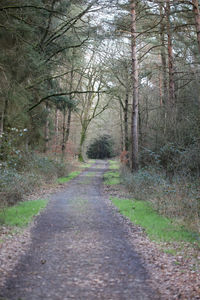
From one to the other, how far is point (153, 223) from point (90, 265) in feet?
11.1

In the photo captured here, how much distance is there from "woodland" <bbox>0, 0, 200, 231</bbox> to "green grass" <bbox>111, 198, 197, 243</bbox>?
1.43ft

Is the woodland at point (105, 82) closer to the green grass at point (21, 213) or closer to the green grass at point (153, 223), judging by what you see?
the green grass at point (153, 223)

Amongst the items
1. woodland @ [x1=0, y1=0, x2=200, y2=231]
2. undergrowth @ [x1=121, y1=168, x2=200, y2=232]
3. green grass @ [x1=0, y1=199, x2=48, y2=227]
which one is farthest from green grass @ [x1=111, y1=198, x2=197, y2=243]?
green grass @ [x1=0, y1=199, x2=48, y2=227]

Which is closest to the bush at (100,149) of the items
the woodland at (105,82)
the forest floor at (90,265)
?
the woodland at (105,82)

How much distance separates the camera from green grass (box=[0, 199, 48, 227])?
29.3 ft

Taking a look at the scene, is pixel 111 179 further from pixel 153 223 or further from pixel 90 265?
pixel 90 265

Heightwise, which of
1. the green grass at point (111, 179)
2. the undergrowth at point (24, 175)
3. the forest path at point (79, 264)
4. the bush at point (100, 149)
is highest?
the bush at point (100, 149)

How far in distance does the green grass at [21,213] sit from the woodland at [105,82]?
0.63m

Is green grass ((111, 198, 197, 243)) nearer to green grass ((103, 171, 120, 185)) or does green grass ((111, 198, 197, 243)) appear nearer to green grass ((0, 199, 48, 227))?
green grass ((0, 199, 48, 227))

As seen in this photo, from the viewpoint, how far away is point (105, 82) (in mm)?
24266

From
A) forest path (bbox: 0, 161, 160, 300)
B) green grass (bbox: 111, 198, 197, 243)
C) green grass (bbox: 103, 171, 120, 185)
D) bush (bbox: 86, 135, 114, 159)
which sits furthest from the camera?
bush (bbox: 86, 135, 114, 159)

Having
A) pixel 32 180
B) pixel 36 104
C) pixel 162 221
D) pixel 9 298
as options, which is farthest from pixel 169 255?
pixel 36 104

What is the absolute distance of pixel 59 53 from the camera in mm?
18453

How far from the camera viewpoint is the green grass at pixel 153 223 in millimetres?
7508
